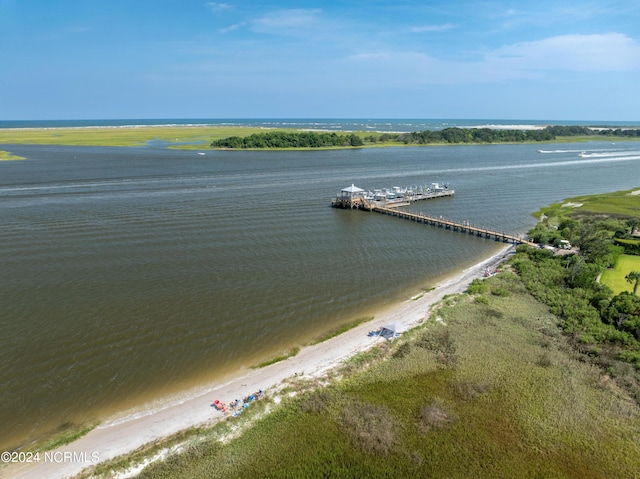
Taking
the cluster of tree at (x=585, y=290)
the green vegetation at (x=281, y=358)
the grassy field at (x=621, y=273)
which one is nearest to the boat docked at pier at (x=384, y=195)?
the cluster of tree at (x=585, y=290)

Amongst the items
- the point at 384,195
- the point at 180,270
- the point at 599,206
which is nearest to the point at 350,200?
the point at 384,195

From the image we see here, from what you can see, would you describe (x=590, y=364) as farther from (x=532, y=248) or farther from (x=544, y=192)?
(x=544, y=192)

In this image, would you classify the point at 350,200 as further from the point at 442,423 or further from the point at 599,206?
the point at 442,423

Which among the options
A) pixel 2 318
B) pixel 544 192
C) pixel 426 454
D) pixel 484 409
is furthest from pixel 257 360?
pixel 544 192

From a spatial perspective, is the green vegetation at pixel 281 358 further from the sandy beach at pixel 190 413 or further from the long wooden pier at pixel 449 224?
the long wooden pier at pixel 449 224

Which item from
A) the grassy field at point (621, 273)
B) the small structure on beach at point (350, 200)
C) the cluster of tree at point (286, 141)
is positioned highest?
the cluster of tree at point (286, 141)

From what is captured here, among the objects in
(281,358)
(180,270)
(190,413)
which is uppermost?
(180,270)
